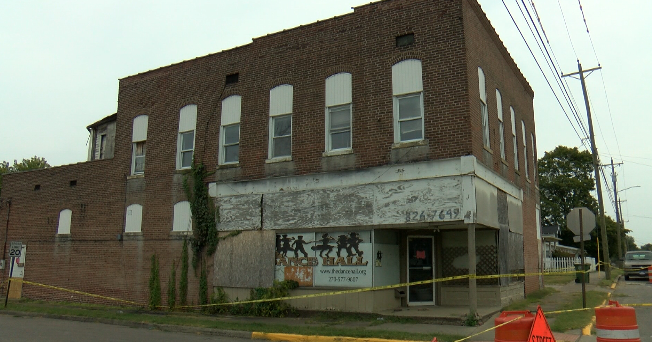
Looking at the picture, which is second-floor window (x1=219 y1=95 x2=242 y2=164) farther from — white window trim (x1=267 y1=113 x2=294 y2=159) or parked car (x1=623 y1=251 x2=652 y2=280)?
parked car (x1=623 y1=251 x2=652 y2=280)

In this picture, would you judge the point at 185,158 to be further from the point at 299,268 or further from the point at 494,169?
the point at 494,169

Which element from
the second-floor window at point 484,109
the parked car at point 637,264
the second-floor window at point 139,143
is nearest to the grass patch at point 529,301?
the second-floor window at point 484,109

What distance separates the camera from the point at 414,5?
14.2 metres

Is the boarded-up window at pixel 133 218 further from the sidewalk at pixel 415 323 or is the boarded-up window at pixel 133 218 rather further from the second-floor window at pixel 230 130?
the sidewalk at pixel 415 323

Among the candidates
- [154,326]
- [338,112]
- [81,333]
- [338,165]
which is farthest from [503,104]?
[81,333]

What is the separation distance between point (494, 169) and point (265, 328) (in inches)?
311

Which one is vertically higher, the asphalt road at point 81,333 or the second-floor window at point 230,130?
the second-floor window at point 230,130

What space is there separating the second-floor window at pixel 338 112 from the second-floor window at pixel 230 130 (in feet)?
11.3

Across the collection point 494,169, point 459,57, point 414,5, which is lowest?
point 494,169

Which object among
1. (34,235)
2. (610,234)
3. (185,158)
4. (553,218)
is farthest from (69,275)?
(610,234)

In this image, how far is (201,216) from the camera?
55.3ft

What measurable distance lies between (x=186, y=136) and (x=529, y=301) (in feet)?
41.5

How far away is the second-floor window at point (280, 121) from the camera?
15893 mm

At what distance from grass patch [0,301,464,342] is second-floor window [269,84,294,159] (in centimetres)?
511
